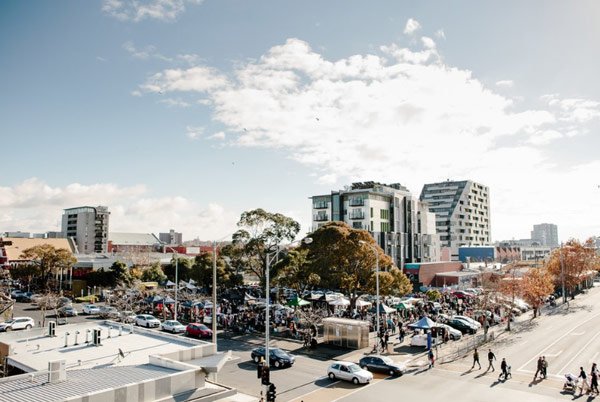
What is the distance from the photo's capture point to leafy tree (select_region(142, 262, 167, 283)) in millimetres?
81438

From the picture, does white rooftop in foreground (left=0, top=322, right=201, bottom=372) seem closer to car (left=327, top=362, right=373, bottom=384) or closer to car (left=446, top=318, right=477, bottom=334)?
car (left=327, top=362, right=373, bottom=384)

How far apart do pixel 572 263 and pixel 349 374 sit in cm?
5820

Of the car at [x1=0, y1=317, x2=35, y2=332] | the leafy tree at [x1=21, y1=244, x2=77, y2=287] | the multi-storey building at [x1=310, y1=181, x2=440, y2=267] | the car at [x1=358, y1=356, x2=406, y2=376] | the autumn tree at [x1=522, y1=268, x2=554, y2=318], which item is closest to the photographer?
the car at [x1=358, y1=356, x2=406, y2=376]

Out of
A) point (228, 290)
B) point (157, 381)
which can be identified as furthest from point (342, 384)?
point (228, 290)

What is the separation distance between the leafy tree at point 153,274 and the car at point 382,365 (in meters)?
58.6

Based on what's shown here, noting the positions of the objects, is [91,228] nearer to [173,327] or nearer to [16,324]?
[16,324]

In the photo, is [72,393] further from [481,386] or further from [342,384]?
[481,386]

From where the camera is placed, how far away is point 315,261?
48.1m

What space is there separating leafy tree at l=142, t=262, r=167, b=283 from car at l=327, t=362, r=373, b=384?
59625mm

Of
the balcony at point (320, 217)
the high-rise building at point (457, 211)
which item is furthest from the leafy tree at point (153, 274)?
the high-rise building at point (457, 211)

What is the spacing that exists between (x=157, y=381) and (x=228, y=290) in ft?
179

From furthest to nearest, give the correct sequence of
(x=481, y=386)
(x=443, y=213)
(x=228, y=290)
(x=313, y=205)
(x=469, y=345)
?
(x=443, y=213) → (x=313, y=205) → (x=228, y=290) → (x=469, y=345) → (x=481, y=386)

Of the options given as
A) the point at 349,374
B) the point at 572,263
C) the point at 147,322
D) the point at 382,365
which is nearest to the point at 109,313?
the point at 147,322

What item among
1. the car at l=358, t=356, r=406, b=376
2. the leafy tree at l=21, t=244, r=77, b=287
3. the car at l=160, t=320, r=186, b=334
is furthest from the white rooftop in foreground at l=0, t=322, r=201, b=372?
the leafy tree at l=21, t=244, r=77, b=287
